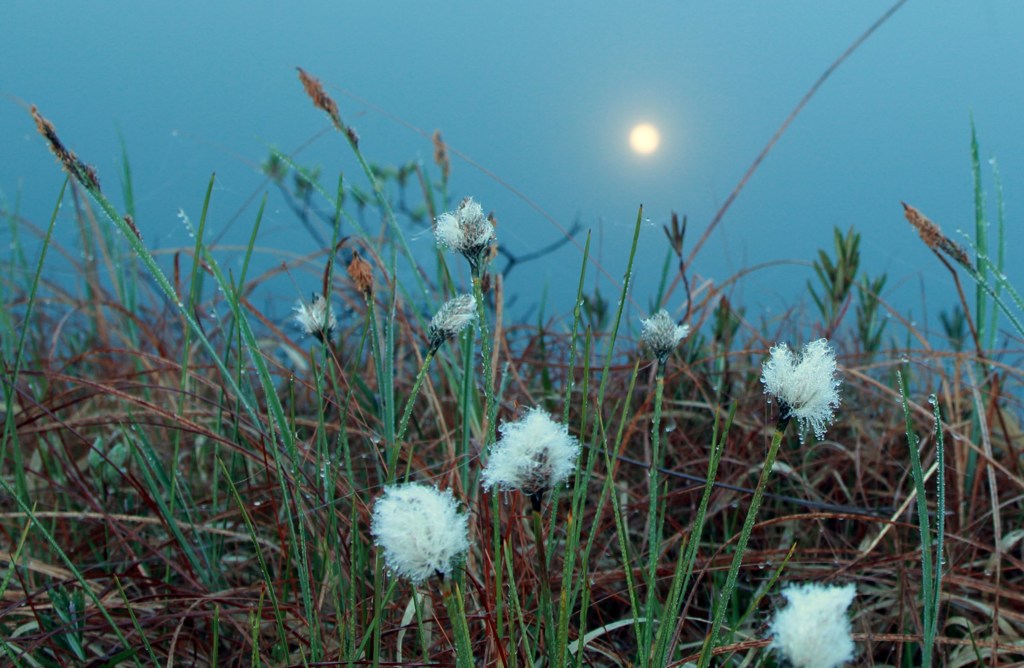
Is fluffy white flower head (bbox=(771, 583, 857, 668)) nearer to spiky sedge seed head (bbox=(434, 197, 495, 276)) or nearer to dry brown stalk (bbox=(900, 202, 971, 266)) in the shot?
spiky sedge seed head (bbox=(434, 197, 495, 276))

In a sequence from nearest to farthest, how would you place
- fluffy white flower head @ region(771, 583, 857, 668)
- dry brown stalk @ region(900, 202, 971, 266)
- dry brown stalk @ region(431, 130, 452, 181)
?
fluffy white flower head @ region(771, 583, 857, 668), dry brown stalk @ region(900, 202, 971, 266), dry brown stalk @ region(431, 130, 452, 181)

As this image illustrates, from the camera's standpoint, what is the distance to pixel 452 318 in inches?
25.4

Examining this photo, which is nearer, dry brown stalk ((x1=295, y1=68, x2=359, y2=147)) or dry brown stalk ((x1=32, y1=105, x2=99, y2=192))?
dry brown stalk ((x1=32, y1=105, x2=99, y2=192))

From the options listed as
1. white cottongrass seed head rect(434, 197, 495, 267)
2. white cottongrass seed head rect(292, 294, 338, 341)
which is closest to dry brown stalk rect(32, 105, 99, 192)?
white cottongrass seed head rect(292, 294, 338, 341)

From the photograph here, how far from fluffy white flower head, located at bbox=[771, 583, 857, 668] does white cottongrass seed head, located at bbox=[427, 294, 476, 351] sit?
12.7 inches

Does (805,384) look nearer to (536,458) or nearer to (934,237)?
(536,458)

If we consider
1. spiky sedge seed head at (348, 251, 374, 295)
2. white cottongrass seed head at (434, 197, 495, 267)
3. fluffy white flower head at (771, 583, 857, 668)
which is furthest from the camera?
spiky sedge seed head at (348, 251, 374, 295)

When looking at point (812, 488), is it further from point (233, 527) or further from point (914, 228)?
point (233, 527)

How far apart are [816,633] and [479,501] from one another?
2.24 feet

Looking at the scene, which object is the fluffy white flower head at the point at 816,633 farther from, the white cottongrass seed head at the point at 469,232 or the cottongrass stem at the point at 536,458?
the white cottongrass seed head at the point at 469,232

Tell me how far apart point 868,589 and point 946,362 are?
70 cm

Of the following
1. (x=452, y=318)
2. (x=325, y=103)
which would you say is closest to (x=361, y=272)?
(x=452, y=318)

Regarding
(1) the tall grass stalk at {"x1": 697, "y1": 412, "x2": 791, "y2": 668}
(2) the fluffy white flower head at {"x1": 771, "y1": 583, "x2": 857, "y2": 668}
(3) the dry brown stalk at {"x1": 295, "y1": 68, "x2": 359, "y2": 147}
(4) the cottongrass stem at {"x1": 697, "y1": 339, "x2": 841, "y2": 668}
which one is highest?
(3) the dry brown stalk at {"x1": 295, "y1": 68, "x2": 359, "y2": 147}

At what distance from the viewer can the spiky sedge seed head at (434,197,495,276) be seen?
63cm
